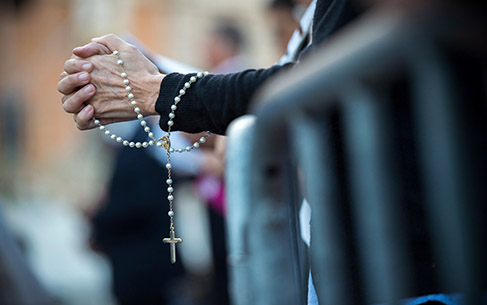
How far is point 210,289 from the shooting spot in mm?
4949

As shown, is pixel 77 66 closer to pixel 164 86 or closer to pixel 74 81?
pixel 74 81

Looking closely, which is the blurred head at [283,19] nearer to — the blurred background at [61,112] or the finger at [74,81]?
the finger at [74,81]

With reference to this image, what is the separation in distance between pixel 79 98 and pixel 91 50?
129 mm

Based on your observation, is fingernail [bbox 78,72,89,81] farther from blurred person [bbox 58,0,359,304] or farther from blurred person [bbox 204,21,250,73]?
blurred person [bbox 204,21,250,73]

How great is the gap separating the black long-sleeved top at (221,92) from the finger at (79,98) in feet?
0.72

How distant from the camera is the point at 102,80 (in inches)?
71.7

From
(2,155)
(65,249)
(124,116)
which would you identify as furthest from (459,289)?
(2,155)

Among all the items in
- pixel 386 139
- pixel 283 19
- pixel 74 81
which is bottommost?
pixel 386 139

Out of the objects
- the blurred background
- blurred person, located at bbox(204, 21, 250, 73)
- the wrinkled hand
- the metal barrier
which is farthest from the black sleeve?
the blurred background

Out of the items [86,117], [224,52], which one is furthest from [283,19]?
[86,117]

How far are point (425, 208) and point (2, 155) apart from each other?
48.8 ft

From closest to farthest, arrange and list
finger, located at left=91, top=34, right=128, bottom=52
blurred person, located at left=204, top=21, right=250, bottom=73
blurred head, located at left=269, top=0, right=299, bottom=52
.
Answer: finger, located at left=91, top=34, right=128, bottom=52 < blurred head, located at left=269, top=0, right=299, bottom=52 < blurred person, located at left=204, top=21, right=250, bottom=73

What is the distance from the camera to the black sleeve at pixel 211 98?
1.56 metres

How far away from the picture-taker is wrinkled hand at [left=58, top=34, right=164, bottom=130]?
1.80 meters
